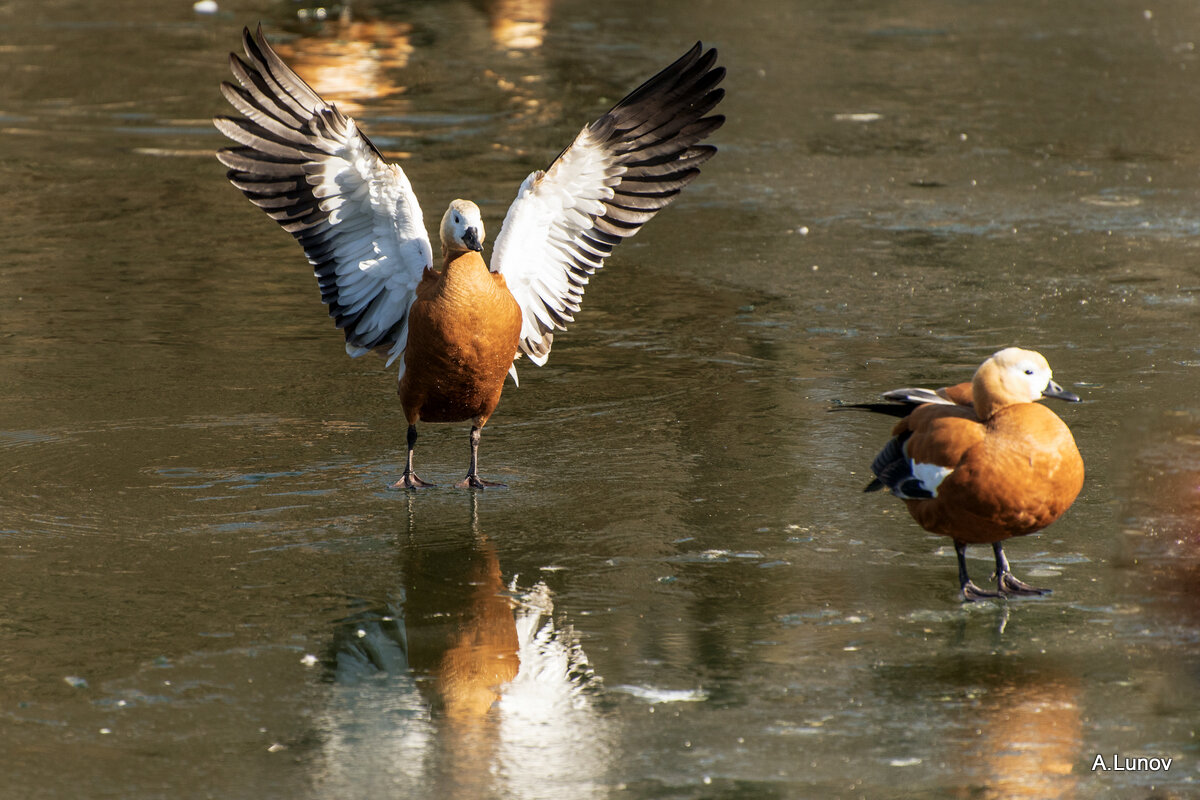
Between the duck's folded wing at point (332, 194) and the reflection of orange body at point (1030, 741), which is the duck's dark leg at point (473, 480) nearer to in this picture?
the duck's folded wing at point (332, 194)

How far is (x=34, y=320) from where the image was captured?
Result: 27.7 feet

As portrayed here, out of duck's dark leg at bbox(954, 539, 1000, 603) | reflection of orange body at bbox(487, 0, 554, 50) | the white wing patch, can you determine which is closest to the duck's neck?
the white wing patch

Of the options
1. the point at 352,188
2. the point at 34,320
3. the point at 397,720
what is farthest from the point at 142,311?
the point at 397,720

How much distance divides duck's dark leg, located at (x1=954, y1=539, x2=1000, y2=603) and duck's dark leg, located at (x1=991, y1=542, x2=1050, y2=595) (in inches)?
1.5

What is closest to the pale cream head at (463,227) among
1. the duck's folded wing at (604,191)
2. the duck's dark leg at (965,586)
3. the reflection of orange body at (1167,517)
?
the duck's folded wing at (604,191)

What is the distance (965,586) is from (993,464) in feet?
1.55

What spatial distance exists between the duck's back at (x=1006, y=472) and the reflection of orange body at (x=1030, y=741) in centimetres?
60

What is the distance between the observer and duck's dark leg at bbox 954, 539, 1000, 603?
16.1 feet

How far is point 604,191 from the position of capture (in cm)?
703

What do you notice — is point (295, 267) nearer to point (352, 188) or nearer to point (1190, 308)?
point (352, 188)

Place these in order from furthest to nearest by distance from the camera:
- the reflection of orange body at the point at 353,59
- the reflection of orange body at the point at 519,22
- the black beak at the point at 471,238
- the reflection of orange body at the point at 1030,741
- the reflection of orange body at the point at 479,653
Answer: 1. the reflection of orange body at the point at 519,22
2. the reflection of orange body at the point at 353,59
3. the black beak at the point at 471,238
4. the reflection of orange body at the point at 479,653
5. the reflection of orange body at the point at 1030,741

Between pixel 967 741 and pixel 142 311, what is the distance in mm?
5988

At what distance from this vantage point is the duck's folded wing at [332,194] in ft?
21.0

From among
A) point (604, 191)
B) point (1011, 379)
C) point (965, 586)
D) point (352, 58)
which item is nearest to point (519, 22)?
point (352, 58)
